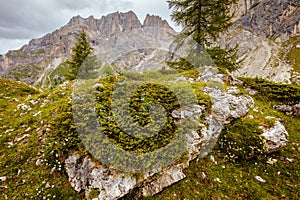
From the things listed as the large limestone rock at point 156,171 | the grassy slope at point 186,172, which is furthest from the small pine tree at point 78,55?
the large limestone rock at point 156,171

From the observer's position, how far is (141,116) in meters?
5.85

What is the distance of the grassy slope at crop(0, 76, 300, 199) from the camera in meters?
4.99

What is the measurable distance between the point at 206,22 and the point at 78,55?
20814 mm

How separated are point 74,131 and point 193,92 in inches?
211

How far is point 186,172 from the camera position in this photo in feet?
18.3

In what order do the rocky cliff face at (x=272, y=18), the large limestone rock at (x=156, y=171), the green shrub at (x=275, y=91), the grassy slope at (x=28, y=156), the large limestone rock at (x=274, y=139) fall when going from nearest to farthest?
the large limestone rock at (x=156, y=171) < the grassy slope at (x=28, y=156) < the large limestone rock at (x=274, y=139) < the green shrub at (x=275, y=91) < the rocky cliff face at (x=272, y=18)

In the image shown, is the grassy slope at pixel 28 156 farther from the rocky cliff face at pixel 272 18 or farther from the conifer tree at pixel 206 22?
the rocky cliff face at pixel 272 18

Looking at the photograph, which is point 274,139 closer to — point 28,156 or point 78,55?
point 28,156

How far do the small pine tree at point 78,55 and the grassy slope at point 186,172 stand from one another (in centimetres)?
1939

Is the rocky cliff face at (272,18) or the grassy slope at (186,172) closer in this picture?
the grassy slope at (186,172)

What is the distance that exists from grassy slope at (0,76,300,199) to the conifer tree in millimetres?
9903

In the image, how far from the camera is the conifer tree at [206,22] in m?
14.1

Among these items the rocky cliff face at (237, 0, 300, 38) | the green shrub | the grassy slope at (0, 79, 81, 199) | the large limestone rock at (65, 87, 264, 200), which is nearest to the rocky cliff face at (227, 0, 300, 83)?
the rocky cliff face at (237, 0, 300, 38)

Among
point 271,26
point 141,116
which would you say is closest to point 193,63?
→ point 141,116
